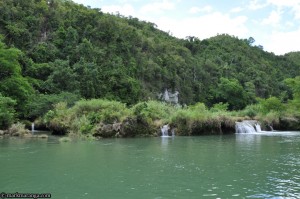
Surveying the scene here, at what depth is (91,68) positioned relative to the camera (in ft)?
198

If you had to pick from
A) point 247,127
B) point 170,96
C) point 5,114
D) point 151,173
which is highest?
point 170,96

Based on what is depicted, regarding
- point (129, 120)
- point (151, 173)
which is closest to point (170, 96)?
point (129, 120)

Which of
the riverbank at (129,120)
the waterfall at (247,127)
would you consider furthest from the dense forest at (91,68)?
the waterfall at (247,127)

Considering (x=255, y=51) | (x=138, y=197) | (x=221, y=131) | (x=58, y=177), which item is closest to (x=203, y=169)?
(x=138, y=197)

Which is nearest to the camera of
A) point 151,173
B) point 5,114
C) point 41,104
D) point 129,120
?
point 151,173

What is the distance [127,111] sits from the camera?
34562mm

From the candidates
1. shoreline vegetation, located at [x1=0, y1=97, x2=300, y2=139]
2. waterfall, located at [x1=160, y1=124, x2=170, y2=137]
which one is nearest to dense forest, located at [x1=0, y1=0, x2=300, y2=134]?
shoreline vegetation, located at [x1=0, y1=97, x2=300, y2=139]

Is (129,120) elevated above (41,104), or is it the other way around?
(41,104)

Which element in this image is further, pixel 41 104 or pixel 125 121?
pixel 41 104

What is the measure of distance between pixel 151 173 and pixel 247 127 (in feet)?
88.2

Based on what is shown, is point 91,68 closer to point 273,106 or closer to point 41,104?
point 41,104

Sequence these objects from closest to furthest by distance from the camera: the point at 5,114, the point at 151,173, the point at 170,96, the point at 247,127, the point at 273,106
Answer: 1. the point at 151,173
2. the point at 5,114
3. the point at 247,127
4. the point at 273,106
5. the point at 170,96

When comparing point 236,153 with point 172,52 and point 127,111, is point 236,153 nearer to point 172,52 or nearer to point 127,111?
point 127,111

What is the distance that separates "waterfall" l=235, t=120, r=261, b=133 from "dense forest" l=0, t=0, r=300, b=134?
785cm
